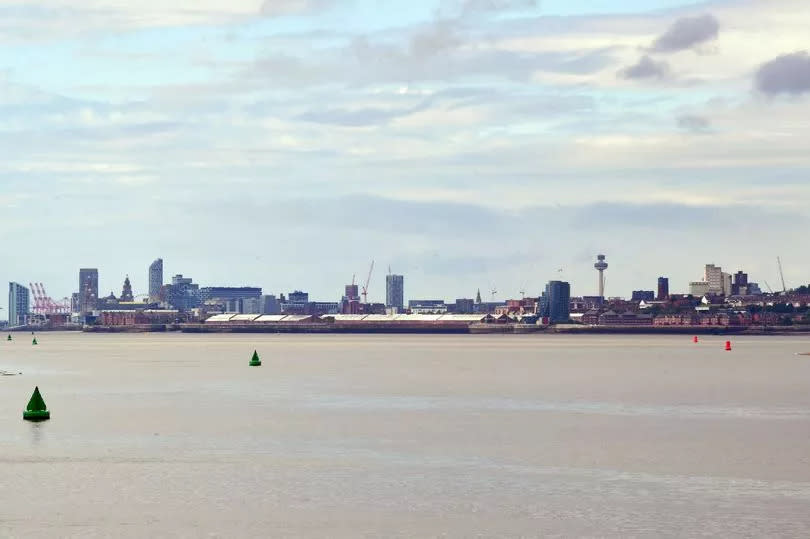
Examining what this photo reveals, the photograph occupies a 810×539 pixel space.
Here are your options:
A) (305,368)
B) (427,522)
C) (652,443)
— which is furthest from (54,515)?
(305,368)

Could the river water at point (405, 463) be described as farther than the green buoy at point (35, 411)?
No

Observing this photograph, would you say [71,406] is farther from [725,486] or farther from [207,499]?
[725,486]

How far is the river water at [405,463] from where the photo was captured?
39250mm

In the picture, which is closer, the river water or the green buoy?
the river water

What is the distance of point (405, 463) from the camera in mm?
53750

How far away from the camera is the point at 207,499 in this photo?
43625 millimetres

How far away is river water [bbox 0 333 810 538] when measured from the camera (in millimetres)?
39250

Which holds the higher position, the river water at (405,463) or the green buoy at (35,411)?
the green buoy at (35,411)

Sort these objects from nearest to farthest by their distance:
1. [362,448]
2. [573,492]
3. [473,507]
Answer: [473,507] < [573,492] < [362,448]

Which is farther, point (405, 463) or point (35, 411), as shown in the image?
point (35, 411)

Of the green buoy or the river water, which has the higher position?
the green buoy

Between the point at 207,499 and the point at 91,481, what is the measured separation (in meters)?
6.06

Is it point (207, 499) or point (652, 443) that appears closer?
point (207, 499)

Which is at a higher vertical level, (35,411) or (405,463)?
(35,411)
